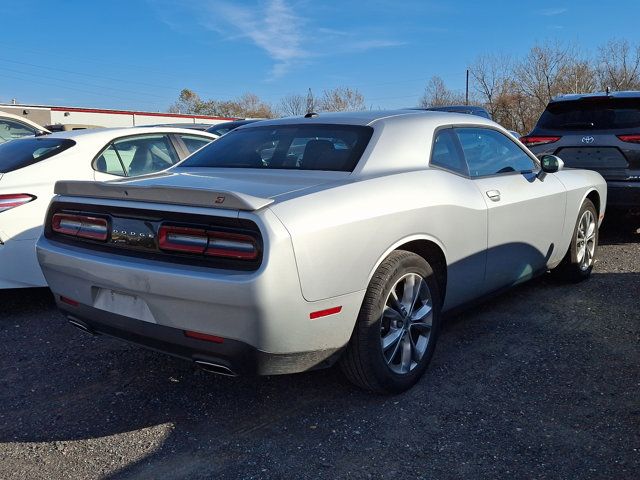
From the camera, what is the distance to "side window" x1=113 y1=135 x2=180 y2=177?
5.42 m

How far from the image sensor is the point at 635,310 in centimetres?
454

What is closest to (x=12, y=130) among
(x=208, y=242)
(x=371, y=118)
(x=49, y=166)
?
(x=49, y=166)

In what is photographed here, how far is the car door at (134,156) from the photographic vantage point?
205 inches

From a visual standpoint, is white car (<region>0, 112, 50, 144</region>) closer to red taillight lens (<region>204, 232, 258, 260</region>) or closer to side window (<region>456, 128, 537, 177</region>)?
side window (<region>456, 128, 537, 177</region>)

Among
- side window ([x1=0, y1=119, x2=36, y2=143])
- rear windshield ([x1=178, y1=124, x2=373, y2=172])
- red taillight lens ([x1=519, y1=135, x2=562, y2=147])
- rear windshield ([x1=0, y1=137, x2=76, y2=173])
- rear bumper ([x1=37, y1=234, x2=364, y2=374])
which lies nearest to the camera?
rear bumper ([x1=37, y1=234, x2=364, y2=374])

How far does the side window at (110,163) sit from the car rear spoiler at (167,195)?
200 cm

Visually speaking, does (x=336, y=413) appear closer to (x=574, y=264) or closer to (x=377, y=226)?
(x=377, y=226)

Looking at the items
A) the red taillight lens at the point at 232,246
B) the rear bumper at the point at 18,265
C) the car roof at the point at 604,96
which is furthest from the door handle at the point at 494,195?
the car roof at the point at 604,96

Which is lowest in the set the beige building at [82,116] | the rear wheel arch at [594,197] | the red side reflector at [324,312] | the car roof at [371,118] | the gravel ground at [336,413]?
the gravel ground at [336,413]

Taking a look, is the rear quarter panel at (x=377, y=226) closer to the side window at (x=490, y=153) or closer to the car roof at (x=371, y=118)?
the side window at (x=490, y=153)

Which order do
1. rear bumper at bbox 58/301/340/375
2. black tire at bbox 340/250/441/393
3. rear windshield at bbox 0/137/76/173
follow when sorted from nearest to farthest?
rear bumper at bbox 58/301/340/375 < black tire at bbox 340/250/441/393 < rear windshield at bbox 0/137/76/173

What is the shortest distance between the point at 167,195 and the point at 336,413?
4.65 feet

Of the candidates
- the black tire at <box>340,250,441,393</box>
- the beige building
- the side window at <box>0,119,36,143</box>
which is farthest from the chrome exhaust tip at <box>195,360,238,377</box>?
the beige building

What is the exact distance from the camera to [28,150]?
5.03m
